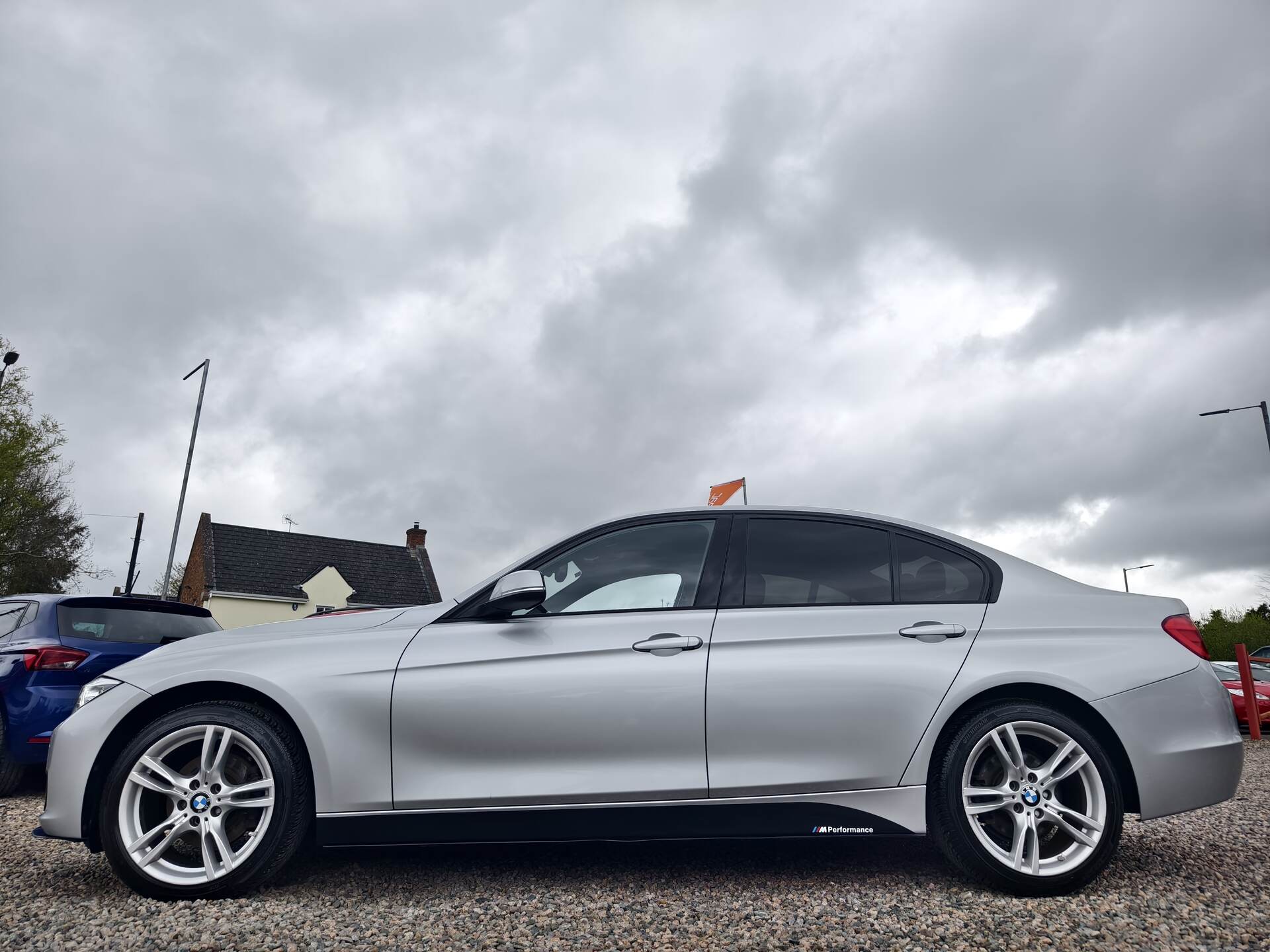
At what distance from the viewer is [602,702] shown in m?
3.23

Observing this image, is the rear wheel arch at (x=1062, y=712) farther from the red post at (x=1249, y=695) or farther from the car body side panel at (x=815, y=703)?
the red post at (x=1249, y=695)

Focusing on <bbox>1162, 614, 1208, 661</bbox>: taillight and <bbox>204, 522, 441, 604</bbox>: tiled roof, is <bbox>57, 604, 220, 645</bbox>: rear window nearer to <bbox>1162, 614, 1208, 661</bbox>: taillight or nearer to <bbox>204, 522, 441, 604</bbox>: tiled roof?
<bbox>1162, 614, 1208, 661</bbox>: taillight

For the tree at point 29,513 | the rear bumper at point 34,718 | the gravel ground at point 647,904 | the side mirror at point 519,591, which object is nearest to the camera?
the gravel ground at point 647,904

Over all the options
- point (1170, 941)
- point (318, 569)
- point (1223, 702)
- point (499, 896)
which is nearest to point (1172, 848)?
point (1223, 702)

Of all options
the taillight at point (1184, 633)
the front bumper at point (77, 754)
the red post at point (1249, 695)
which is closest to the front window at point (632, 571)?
the front bumper at point (77, 754)

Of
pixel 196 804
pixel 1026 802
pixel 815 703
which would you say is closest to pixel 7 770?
pixel 196 804

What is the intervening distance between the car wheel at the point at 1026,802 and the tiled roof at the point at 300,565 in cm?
3047

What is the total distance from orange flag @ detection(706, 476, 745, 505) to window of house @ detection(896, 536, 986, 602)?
471cm

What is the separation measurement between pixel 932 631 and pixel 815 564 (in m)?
0.54

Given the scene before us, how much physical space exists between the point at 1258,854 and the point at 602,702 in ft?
11.2

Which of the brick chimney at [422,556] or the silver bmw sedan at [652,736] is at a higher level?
the brick chimney at [422,556]

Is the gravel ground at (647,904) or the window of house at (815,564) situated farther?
the window of house at (815,564)

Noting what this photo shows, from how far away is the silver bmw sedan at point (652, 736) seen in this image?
3182 mm

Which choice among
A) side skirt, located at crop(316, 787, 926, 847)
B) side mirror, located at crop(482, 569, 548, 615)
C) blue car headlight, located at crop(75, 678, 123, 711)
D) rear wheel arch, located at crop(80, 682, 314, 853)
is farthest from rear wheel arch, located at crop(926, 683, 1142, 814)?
blue car headlight, located at crop(75, 678, 123, 711)
